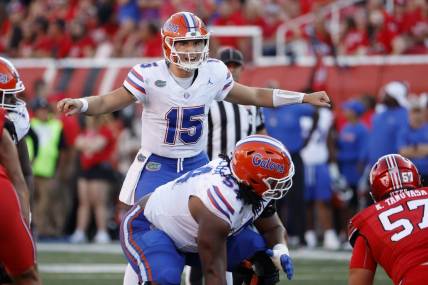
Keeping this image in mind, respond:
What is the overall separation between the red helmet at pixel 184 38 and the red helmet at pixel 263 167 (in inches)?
45.0

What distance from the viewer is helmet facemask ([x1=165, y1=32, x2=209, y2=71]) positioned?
257 inches

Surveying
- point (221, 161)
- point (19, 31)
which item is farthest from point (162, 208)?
point (19, 31)

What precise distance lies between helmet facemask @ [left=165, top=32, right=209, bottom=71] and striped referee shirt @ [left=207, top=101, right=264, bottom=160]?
4.48 ft

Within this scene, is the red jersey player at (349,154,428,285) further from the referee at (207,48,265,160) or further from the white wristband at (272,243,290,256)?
the referee at (207,48,265,160)

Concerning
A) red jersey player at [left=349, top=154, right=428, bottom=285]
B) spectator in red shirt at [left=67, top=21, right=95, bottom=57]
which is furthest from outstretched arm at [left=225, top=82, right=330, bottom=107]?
spectator in red shirt at [left=67, top=21, right=95, bottom=57]

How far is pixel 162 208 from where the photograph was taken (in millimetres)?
5676

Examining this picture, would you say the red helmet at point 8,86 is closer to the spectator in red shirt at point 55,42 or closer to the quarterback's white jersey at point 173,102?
the quarterback's white jersey at point 173,102

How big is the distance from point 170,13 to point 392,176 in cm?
1047

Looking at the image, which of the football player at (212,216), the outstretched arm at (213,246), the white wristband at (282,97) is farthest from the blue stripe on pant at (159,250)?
the white wristband at (282,97)

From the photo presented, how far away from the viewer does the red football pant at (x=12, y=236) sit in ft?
16.1

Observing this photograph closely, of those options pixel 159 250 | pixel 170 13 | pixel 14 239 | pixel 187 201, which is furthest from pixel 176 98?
pixel 170 13

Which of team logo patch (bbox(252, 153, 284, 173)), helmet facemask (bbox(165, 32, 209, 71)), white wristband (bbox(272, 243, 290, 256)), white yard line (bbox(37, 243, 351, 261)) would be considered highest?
helmet facemask (bbox(165, 32, 209, 71))

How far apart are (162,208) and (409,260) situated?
1.22 metres

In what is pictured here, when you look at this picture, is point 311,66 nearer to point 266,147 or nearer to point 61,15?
point 61,15
